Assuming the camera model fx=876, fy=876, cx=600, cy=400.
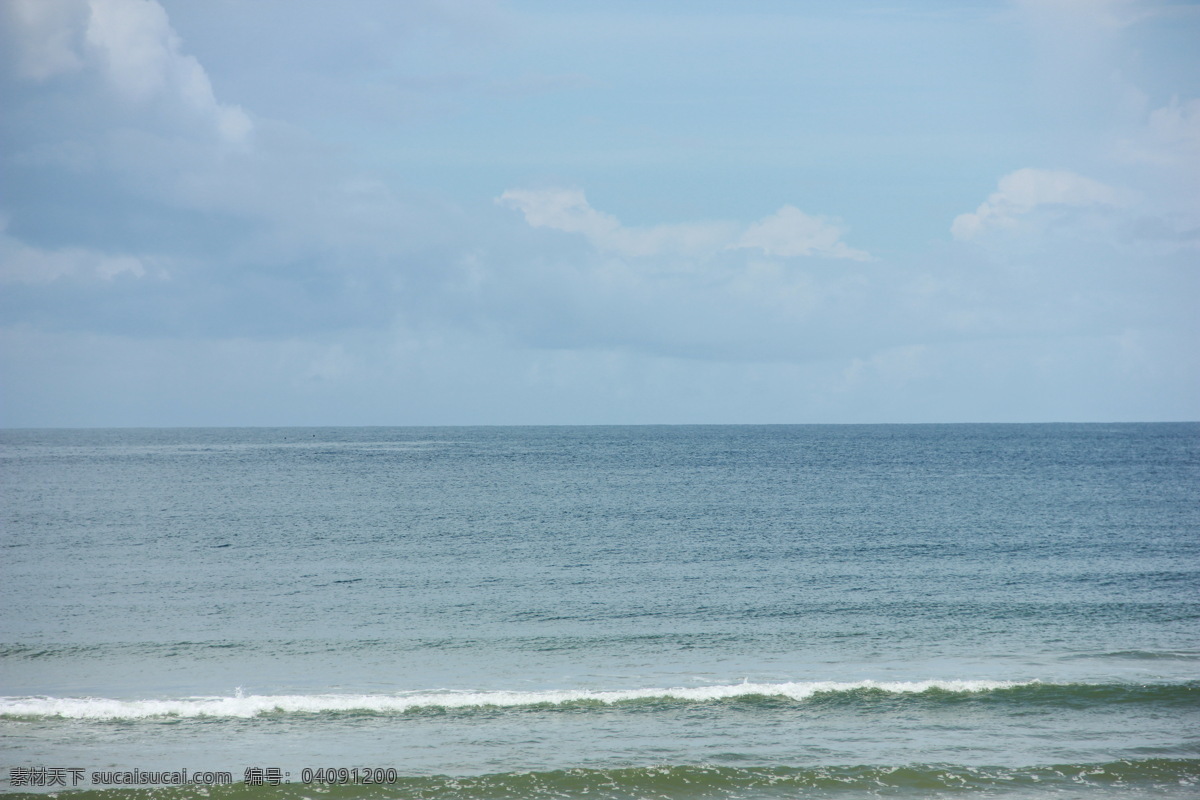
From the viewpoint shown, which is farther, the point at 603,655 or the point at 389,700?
the point at 603,655

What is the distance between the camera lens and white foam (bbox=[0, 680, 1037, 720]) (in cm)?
2311

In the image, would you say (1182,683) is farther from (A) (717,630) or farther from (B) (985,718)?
(A) (717,630)

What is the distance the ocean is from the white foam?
115mm

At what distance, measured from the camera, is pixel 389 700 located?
23938 millimetres

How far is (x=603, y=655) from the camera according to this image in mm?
28391

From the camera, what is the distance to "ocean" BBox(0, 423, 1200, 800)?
19391 millimetres

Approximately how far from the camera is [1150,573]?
40.5 m

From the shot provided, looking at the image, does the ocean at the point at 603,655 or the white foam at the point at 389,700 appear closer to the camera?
the ocean at the point at 603,655

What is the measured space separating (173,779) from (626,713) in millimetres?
10654

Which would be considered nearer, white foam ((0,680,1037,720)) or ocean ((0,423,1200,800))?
ocean ((0,423,1200,800))

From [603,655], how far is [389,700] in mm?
7366

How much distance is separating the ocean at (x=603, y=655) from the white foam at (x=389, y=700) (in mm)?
115

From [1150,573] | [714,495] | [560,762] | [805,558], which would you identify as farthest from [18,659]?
[714,495]

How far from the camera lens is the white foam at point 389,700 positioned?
2311 centimetres
